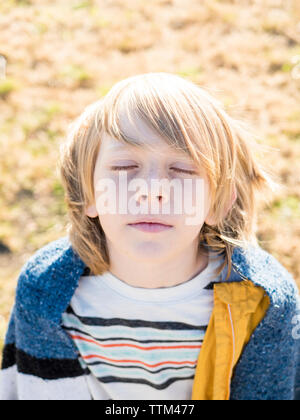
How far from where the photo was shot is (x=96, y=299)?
1714mm

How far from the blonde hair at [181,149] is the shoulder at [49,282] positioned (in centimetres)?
5

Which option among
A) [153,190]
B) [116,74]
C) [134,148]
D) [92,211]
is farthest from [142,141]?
[116,74]

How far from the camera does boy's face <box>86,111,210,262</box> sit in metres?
1.45

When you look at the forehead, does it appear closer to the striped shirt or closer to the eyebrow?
the eyebrow

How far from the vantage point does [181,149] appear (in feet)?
4.80

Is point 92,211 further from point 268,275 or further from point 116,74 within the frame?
point 116,74

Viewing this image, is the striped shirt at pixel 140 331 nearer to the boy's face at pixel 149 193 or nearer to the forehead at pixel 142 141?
the boy's face at pixel 149 193

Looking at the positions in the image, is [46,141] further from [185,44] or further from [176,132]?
[176,132]

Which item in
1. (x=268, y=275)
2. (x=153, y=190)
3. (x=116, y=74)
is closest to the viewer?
(x=153, y=190)

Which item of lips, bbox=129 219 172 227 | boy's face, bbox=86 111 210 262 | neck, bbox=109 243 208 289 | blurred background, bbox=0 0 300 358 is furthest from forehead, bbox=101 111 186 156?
blurred background, bbox=0 0 300 358

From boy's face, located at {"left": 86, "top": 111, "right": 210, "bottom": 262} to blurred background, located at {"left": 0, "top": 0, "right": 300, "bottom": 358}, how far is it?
1.02 m

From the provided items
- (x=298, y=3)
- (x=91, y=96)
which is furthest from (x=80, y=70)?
(x=298, y=3)

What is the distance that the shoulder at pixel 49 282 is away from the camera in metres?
1.64

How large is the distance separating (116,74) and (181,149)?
260 cm
